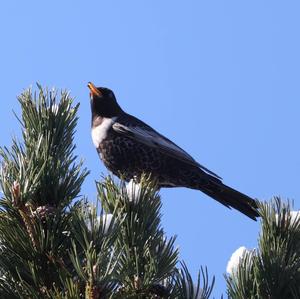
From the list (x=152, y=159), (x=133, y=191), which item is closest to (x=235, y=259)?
(x=133, y=191)

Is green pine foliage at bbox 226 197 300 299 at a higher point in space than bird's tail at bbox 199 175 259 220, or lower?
lower

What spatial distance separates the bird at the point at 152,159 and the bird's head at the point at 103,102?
22 cm

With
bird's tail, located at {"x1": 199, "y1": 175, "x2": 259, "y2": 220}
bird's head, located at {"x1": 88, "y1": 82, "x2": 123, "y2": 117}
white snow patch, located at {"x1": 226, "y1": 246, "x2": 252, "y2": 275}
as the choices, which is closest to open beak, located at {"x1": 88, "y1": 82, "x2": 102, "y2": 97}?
bird's head, located at {"x1": 88, "y1": 82, "x2": 123, "y2": 117}

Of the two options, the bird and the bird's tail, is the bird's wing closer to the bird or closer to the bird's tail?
the bird

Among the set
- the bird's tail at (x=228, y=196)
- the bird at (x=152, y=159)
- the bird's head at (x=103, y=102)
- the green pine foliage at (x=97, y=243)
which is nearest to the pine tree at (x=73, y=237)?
the green pine foliage at (x=97, y=243)

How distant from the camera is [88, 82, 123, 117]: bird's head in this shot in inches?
220

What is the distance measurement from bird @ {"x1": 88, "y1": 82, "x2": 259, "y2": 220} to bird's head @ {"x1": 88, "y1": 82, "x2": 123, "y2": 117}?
0.22 metres

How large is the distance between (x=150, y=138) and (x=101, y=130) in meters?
0.35

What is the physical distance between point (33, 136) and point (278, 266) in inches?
28.9

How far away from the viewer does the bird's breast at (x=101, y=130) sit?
16.4ft

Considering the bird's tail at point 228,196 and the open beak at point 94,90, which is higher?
the open beak at point 94,90

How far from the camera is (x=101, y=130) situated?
515cm

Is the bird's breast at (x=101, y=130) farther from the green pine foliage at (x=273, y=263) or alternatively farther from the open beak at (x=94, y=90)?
the green pine foliage at (x=273, y=263)

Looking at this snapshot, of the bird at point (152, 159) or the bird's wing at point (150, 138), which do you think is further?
the bird's wing at point (150, 138)
